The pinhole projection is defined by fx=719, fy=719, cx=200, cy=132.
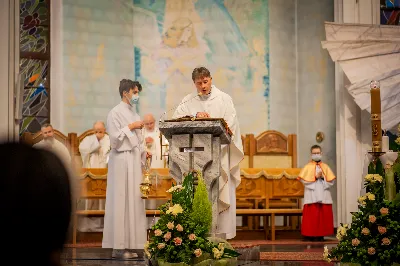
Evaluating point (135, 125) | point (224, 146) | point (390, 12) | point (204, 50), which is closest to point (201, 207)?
point (224, 146)

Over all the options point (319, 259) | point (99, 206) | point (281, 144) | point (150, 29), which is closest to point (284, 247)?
point (319, 259)

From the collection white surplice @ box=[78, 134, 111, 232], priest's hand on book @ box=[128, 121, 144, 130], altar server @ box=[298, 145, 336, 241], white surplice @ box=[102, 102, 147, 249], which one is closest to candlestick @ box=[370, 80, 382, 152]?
priest's hand on book @ box=[128, 121, 144, 130]

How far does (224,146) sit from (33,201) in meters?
6.64

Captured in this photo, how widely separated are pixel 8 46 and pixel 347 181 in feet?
25.6

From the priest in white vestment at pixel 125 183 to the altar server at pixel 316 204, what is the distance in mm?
3461

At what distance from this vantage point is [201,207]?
6461 millimetres

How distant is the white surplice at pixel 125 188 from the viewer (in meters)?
8.39

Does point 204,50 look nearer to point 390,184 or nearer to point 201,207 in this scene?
point 201,207

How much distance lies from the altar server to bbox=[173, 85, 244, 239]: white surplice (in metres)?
3.40

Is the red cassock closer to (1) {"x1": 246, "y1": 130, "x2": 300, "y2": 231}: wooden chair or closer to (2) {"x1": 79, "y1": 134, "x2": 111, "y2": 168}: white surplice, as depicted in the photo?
(1) {"x1": 246, "y1": 130, "x2": 300, "y2": 231}: wooden chair

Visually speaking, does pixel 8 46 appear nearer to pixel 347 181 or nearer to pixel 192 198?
pixel 192 198

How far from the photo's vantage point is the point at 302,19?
45.2 ft

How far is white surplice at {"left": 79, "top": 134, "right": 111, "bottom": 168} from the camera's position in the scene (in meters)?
12.3

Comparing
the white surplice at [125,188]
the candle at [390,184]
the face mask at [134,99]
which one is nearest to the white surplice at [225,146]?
the face mask at [134,99]
